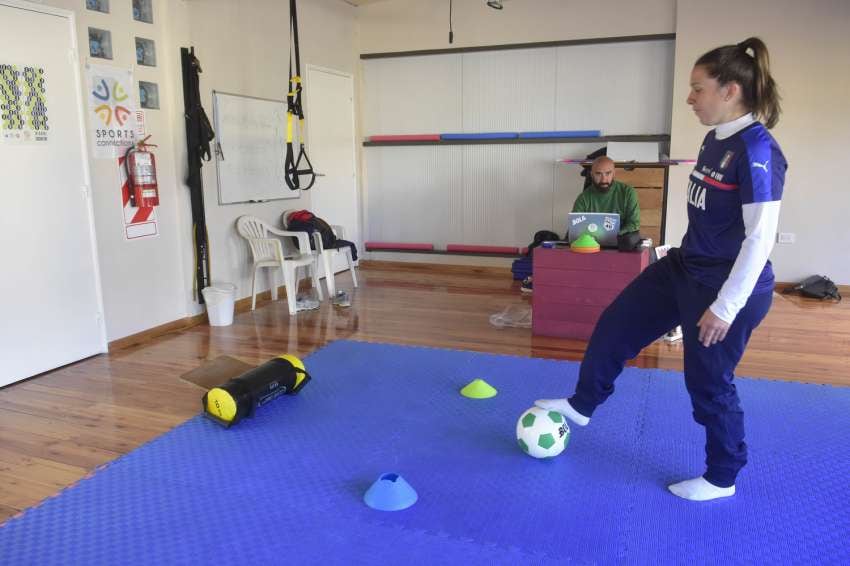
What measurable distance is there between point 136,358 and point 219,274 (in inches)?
47.5

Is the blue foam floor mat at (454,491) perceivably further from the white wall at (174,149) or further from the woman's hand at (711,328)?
the white wall at (174,149)

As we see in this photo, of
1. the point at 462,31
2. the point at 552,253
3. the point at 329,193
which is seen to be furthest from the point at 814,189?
the point at 329,193

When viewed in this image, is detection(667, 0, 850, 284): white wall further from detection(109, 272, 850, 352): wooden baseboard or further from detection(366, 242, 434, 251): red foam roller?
detection(366, 242, 434, 251): red foam roller

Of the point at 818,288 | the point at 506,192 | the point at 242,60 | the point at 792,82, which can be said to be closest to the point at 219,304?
the point at 242,60

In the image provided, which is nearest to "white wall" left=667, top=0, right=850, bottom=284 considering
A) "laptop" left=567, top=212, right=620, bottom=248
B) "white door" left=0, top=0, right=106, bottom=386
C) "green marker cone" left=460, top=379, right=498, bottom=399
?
"laptop" left=567, top=212, right=620, bottom=248

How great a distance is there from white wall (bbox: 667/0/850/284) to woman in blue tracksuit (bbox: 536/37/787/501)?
4.21 meters

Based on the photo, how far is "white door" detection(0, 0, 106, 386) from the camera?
139 inches

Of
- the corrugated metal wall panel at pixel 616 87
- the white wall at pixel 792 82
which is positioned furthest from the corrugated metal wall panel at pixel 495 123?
the white wall at pixel 792 82

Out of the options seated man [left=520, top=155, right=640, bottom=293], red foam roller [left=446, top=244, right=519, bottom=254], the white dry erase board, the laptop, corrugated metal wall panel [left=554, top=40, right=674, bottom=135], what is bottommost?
red foam roller [left=446, top=244, right=519, bottom=254]

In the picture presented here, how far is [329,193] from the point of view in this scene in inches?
262

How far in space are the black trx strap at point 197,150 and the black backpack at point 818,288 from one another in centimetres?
498

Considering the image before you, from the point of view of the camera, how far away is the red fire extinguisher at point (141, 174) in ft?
14.1

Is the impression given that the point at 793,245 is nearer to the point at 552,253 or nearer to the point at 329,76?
the point at 552,253

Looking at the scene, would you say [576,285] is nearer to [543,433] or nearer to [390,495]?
[543,433]
